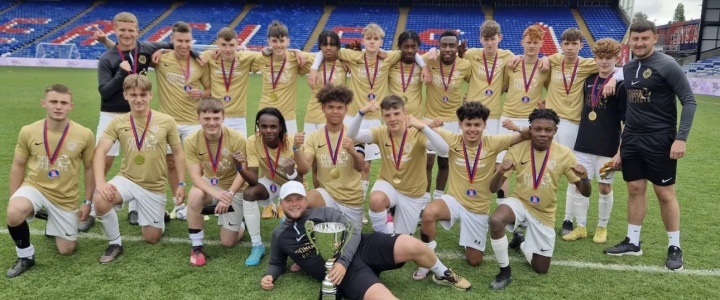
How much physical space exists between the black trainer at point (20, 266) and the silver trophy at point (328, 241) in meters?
2.33

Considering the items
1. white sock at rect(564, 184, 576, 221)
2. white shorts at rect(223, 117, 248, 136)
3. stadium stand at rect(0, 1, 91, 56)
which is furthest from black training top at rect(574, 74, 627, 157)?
stadium stand at rect(0, 1, 91, 56)

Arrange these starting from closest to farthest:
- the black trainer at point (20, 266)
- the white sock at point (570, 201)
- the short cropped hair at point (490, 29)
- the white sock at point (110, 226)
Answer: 1. the black trainer at point (20, 266)
2. the white sock at point (110, 226)
3. the white sock at point (570, 201)
4. the short cropped hair at point (490, 29)

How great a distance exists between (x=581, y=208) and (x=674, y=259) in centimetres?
90

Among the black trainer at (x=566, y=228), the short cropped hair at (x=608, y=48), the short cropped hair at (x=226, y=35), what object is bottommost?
the black trainer at (x=566, y=228)

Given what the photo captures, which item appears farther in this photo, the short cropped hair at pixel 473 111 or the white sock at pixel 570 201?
the white sock at pixel 570 201

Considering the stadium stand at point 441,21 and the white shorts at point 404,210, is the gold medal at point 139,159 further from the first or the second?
the stadium stand at point 441,21

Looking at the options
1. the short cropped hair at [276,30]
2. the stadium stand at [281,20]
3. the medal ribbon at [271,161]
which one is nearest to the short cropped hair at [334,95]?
the medal ribbon at [271,161]

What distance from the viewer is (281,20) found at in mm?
36906

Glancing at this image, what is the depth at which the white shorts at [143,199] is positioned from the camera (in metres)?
4.50

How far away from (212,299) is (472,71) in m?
3.76

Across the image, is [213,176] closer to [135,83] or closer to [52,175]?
[135,83]

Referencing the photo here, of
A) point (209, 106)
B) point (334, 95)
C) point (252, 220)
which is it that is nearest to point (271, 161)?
point (252, 220)

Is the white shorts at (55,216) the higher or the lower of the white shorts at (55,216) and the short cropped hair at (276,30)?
the lower

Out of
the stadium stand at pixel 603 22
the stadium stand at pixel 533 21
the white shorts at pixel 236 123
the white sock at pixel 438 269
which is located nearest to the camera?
the white sock at pixel 438 269
